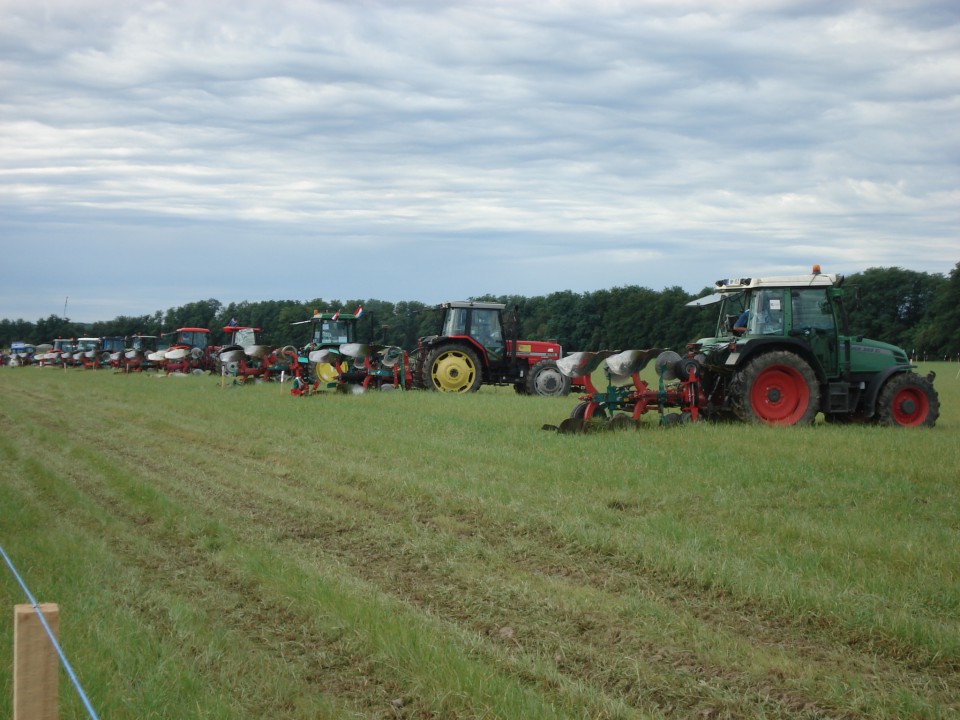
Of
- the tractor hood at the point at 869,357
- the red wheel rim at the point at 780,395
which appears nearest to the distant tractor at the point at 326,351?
the red wheel rim at the point at 780,395

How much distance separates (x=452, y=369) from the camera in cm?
2077

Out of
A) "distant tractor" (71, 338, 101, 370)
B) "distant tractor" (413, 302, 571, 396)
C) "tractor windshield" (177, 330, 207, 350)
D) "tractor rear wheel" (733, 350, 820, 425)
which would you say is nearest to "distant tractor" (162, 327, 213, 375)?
"tractor windshield" (177, 330, 207, 350)

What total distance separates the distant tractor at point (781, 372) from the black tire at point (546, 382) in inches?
280

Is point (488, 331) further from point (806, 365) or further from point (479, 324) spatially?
point (806, 365)

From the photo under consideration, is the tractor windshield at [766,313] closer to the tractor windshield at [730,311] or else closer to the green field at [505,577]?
the tractor windshield at [730,311]

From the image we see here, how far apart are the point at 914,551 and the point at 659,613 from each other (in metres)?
1.98

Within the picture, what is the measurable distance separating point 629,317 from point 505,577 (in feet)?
184

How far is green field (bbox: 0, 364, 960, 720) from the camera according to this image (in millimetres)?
3941

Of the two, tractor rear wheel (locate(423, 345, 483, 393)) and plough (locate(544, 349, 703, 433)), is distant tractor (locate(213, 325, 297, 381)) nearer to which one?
tractor rear wheel (locate(423, 345, 483, 393))

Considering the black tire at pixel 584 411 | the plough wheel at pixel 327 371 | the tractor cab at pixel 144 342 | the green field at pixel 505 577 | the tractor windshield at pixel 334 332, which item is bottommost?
the green field at pixel 505 577

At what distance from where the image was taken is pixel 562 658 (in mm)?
4297

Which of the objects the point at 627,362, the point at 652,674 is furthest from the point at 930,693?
the point at 627,362

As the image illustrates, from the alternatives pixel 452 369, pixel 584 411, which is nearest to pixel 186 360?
pixel 452 369

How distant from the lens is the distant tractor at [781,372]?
40.5ft
